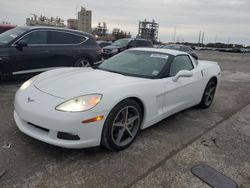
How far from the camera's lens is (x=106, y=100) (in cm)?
263

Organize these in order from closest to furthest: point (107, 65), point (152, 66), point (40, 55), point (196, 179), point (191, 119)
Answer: point (196, 179)
point (152, 66)
point (107, 65)
point (191, 119)
point (40, 55)

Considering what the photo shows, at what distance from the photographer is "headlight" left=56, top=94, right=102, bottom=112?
252 centimetres

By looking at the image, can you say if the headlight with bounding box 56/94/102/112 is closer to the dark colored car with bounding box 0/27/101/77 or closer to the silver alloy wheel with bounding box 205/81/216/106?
the silver alloy wheel with bounding box 205/81/216/106

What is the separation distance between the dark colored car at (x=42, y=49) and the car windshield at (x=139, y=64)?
9.44 feet

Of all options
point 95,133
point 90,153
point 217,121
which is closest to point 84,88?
point 95,133

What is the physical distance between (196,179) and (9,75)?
512 cm

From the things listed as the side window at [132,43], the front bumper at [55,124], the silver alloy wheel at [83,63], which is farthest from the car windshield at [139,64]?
the side window at [132,43]

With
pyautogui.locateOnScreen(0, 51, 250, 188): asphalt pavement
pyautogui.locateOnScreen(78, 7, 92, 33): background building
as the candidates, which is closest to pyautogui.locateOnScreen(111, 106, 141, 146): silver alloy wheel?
pyautogui.locateOnScreen(0, 51, 250, 188): asphalt pavement

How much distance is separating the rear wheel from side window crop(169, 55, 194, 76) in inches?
27.5

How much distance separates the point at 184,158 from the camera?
113 inches

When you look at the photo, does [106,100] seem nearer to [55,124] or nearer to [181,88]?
[55,124]

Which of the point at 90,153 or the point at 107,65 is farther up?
the point at 107,65

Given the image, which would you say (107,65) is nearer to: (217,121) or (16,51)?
(217,121)

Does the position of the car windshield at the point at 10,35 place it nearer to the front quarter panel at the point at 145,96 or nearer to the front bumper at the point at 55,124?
the front bumper at the point at 55,124
